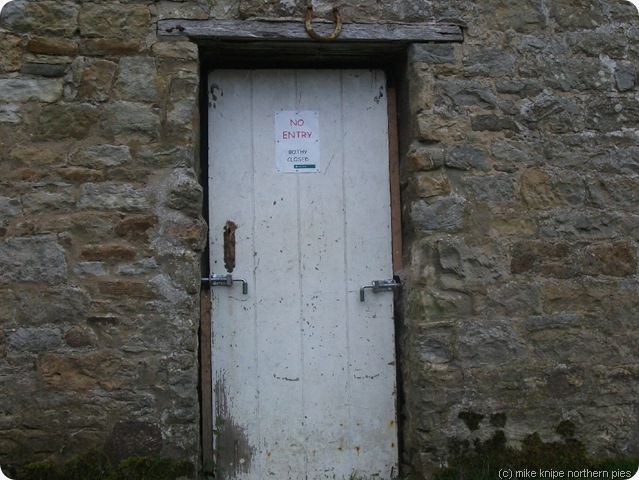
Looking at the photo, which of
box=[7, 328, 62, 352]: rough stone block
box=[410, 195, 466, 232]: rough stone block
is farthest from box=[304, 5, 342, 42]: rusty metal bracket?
box=[7, 328, 62, 352]: rough stone block

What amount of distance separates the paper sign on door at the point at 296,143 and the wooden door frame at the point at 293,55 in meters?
0.29

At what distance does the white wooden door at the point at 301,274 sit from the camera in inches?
151

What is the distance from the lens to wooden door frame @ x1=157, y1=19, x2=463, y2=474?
368 centimetres

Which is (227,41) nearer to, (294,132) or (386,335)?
(294,132)

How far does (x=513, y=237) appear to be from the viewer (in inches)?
147

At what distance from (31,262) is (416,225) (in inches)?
70.8

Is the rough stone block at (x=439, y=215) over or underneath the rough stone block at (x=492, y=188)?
underneath

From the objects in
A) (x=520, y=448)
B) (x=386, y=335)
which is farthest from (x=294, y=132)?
(x=520, y=448)

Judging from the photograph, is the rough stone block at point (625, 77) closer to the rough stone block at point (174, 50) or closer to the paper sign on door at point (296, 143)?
the paper sign on door at point (296, 143)

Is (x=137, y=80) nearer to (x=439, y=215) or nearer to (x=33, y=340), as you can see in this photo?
(x=33, y=340)

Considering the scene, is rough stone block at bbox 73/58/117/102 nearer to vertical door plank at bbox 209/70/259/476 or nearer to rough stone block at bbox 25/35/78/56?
rough stone block at bbox 25/35/78/56

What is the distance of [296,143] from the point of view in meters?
3.97

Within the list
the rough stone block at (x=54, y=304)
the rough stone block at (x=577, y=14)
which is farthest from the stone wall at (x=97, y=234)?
the rough stone block at (x=577, y=14)

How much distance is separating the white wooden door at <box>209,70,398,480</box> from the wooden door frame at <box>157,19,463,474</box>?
→ 4 cm
